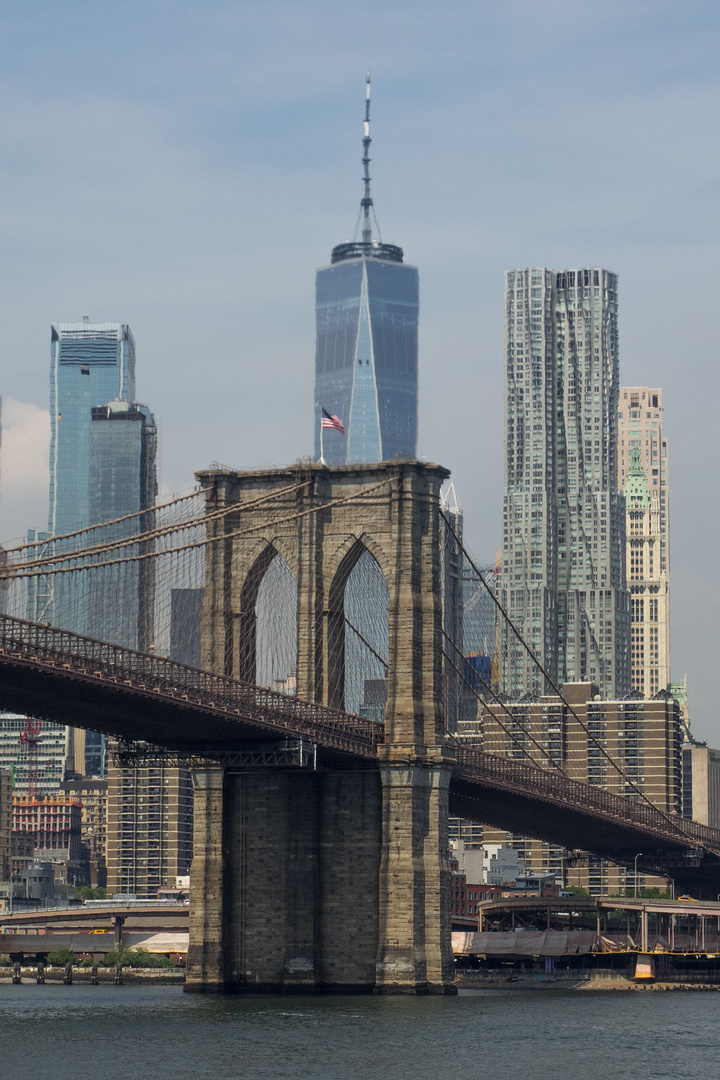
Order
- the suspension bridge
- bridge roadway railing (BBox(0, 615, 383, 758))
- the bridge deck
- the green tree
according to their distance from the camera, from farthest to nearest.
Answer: the green tree → the suspension bridge → the bridge deck → bridge roadway railing (BBox(0, 615, 383, 758))

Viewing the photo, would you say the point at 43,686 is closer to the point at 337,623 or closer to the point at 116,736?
the point at 116,736

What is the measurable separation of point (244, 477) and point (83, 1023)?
2751 cm

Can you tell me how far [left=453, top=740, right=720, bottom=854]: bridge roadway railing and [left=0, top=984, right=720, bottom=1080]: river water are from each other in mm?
10756

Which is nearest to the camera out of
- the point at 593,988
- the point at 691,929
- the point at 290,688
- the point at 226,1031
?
→ the point at 226,1031

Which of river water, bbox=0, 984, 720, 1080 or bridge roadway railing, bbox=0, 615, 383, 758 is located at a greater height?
bridge roadway railing, bbox=0, 615, 383, 758

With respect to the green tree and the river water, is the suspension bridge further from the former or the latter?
the green tree

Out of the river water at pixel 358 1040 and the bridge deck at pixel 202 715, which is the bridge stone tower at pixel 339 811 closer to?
the bridge deck at pixel 202 715

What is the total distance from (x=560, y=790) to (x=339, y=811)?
22.1 meters

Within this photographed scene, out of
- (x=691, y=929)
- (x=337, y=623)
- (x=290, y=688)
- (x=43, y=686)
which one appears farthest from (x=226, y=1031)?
(x=691, y=929)

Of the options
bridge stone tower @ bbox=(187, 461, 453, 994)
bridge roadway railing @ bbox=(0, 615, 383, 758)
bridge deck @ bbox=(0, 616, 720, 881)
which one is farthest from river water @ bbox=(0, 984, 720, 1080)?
bridge roadway railing @ bbox=(0, 615, 383, 758)

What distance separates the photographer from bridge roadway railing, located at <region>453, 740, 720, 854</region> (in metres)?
102

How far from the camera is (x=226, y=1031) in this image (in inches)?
2945

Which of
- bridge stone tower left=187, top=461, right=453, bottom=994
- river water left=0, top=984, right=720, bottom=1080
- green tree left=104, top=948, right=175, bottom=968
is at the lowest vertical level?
green tree left=104, top=948, right=175, bottom=968

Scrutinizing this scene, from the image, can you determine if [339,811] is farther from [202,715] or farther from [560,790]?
[560,790]
